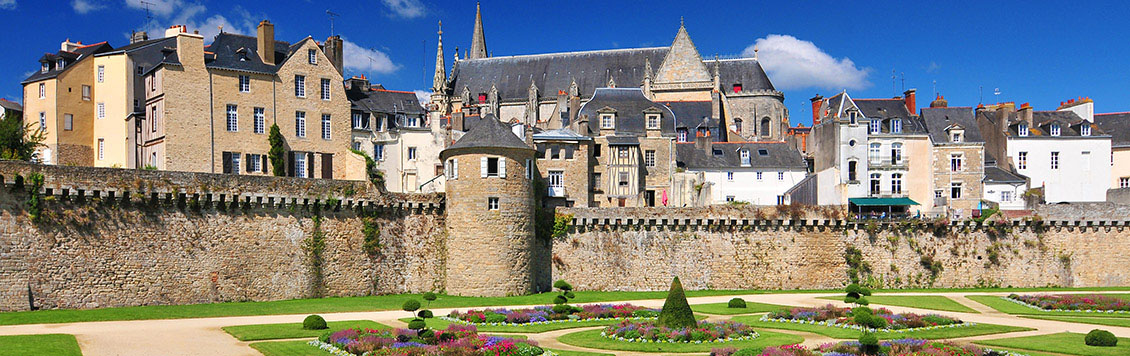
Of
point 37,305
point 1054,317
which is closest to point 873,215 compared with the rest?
point 1054,317

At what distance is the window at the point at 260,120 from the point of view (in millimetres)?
50969

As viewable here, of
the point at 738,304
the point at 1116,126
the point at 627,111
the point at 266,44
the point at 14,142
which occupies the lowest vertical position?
the point at 738,304

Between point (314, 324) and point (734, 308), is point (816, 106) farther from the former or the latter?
point (314, 324)

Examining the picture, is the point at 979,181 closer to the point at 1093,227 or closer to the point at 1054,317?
the point at 1093,227

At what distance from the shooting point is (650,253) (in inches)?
1845

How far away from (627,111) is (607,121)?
2722 mm

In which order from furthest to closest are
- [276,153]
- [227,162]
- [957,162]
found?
[957,162] < [276,153] < [227,162]

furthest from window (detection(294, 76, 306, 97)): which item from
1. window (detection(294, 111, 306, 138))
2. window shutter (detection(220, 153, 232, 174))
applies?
window shutter (detection(220, 153, 232, 174))

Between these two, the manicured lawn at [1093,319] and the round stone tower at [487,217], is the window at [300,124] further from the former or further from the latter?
the manicured lawn at [1093,319]

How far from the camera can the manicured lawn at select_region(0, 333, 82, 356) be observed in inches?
938

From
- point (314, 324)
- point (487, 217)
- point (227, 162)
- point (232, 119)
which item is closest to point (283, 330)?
point (314, 324)

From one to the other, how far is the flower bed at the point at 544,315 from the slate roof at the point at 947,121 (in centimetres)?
3304

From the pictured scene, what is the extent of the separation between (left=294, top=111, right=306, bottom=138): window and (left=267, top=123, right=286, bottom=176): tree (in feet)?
3.88

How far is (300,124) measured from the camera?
5241cm
